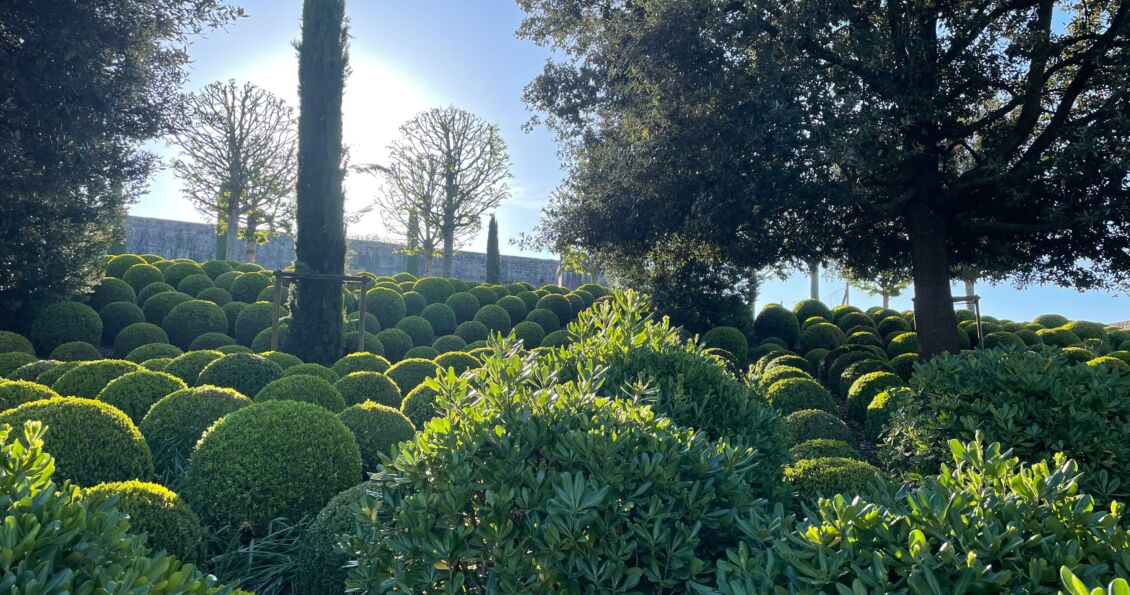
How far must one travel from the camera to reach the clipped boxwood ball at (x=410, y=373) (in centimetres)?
889

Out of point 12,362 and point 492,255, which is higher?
point 492,255

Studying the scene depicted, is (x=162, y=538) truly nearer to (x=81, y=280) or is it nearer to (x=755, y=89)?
(x=755, y=89)

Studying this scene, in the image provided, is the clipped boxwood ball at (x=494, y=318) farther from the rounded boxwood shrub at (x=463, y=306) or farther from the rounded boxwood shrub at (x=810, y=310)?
the rounded boxwood shrub at (x=810, y=310)

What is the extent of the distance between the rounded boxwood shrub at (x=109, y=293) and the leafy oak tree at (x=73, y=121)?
74 centimetres

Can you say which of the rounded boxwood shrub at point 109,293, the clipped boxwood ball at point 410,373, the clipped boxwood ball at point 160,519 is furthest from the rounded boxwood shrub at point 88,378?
the rounded boxwood shrub at point 109,293

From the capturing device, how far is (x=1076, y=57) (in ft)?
34.5

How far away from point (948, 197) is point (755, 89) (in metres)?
4.21

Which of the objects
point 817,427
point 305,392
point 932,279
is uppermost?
point 932,279

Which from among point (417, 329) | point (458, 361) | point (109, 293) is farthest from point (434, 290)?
point (458, 361)

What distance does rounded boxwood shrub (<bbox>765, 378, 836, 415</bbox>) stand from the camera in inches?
374

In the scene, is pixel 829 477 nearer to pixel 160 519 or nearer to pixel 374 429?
pixel 374 429

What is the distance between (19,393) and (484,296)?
13.3 meters

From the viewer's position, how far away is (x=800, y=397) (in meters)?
9.59

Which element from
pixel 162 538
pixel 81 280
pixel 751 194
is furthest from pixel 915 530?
pixel 81 280
